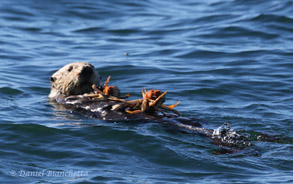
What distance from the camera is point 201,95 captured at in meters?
9.04

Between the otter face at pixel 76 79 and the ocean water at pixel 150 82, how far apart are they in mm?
350

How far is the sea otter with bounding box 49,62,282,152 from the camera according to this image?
6.09 meters

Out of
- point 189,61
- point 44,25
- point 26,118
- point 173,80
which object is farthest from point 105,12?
point 26,118

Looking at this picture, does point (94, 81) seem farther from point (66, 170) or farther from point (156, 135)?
point (66, 170)

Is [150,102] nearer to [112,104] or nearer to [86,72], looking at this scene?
[112,104]

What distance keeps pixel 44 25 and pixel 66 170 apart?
36.8 feet

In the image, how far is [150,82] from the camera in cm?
986

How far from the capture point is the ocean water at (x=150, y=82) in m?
5.27

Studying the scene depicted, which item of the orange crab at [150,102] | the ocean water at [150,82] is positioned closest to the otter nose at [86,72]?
the ocean water at [150,82]

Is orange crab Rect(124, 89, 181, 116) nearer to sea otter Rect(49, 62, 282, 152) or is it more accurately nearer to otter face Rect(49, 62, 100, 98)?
sea otter Rect(49, 62, 282, 152)

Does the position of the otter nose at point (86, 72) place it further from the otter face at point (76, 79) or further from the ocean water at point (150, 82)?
the ocean water at point (150, 82)

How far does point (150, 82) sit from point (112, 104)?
3007 millimetres

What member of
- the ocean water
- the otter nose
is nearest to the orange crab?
the ocean water

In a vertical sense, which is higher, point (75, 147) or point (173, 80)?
point (173, 80)
